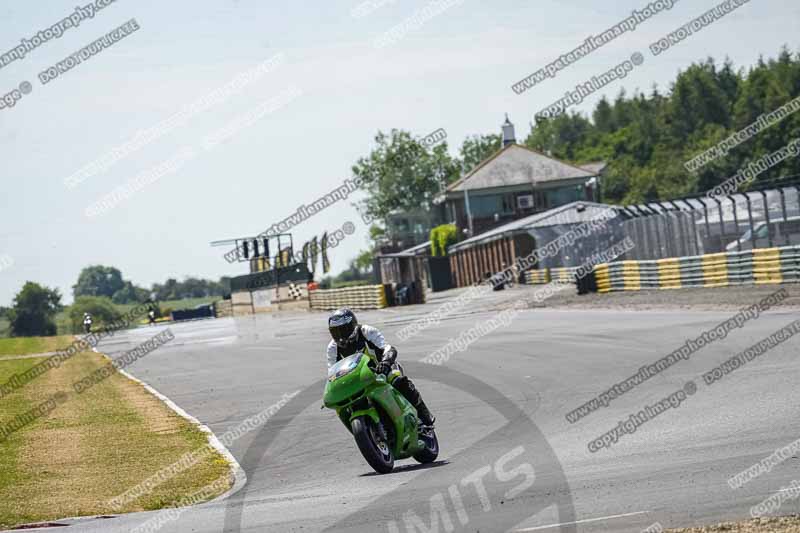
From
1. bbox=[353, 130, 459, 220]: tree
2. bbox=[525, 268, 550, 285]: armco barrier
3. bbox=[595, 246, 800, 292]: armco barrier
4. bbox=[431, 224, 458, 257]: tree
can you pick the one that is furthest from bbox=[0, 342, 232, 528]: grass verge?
bbox=[353, 130, 459, 220]: tree

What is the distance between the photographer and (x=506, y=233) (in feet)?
221

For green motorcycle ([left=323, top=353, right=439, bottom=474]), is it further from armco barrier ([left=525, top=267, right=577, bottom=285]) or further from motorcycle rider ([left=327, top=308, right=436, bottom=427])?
armco barrier ([left=525, top=267, right=577, bottom=285])

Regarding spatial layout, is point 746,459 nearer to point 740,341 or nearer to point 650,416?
point 650,416

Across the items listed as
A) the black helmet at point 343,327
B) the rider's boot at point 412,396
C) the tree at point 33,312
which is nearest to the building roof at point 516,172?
the tree at point 33,312

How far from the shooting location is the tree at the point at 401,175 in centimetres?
11331

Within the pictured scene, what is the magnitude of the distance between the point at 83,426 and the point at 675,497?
479 inches

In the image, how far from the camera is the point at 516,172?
89.3 meters

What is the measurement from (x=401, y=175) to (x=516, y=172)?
83.3ft

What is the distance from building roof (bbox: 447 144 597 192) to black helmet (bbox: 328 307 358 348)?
253 feet

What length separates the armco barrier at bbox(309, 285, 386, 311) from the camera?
2430 inches

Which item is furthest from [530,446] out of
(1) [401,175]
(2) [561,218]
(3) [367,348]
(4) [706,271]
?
(1) [401,175]

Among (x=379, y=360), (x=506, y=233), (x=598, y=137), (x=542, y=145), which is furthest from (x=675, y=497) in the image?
(x=542, y=145)

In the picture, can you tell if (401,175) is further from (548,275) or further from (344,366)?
(344,366)

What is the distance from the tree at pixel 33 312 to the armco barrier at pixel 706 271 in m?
81.2
